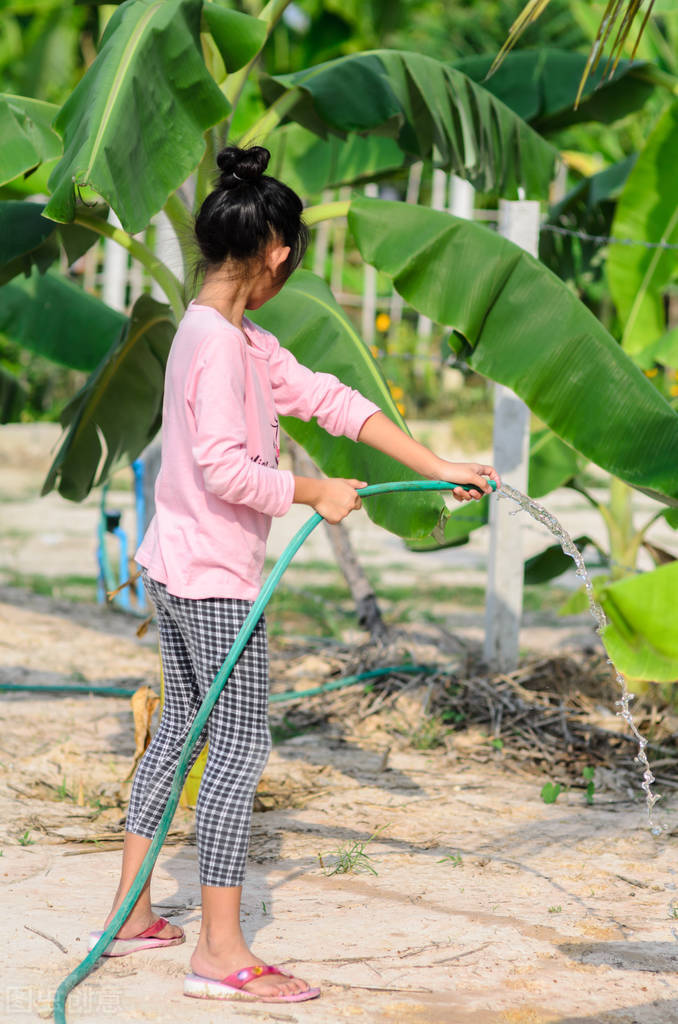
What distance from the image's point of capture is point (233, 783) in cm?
240

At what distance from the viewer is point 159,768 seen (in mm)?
2559

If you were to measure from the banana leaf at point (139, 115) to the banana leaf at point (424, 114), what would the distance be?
769 mm

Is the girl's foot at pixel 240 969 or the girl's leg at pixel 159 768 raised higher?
the girl's leg at pixel 159 768

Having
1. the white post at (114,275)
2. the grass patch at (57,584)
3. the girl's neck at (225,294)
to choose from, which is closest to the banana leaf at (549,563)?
Result: the girl's neck at (225,294)

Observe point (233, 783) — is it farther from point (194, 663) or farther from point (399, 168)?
point (399, 168)

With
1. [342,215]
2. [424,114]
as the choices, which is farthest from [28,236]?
[424,114]

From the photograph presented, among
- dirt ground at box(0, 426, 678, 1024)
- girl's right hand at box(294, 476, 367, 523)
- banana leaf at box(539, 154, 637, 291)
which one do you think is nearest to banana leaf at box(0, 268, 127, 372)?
dirt ground at box(0, 426, 678, 1024)

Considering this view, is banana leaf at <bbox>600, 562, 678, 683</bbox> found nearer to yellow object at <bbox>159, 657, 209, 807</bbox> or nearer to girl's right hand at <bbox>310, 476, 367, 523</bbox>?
girl's right hand at <bbox>310, 476, 367, 523</bbox>

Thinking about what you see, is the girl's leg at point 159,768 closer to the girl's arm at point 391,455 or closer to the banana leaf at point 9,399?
the girl's arm at point 391,455

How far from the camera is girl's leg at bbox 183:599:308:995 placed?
92.4 inches

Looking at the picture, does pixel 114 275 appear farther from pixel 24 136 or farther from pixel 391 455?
pixel 391 455

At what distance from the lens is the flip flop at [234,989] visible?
2305mm

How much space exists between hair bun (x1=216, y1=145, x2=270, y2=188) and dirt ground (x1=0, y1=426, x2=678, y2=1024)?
1686 millimetres

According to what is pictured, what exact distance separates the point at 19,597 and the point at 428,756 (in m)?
3.57
